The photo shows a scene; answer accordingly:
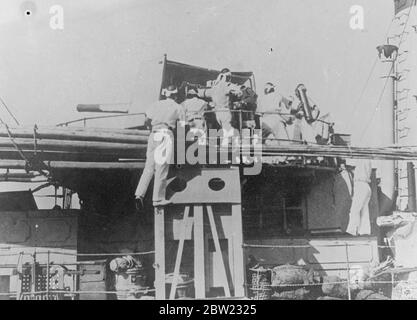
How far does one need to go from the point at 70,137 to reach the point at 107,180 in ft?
7.86

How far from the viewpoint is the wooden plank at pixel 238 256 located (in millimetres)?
8867

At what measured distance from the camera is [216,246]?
896 cm

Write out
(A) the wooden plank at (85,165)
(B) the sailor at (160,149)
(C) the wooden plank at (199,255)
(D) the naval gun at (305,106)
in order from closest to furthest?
(C) the wooden plank at (199,255) < (B) the sailor at (160,149) < (A) the wooden plank at (85,165) < (D) the naval gun at (305,106)

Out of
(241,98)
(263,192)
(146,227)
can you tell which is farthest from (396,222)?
(146,227)

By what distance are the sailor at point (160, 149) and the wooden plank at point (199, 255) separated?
630 mm

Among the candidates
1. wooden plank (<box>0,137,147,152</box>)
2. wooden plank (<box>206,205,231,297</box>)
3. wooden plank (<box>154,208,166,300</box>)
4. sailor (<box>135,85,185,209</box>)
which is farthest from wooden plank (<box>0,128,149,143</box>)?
wooden plank (<box>206,205,231,297</box>)

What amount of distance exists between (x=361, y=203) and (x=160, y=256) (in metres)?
5.85

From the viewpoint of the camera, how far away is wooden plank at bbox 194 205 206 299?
345 inches

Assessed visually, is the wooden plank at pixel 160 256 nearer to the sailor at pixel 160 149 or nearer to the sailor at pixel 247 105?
the sailor at pixel 160 149

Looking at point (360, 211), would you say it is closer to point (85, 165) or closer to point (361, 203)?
point (361, 203)

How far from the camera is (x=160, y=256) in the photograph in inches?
352

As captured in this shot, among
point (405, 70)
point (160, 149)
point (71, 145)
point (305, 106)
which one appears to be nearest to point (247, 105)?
point (305, 106)

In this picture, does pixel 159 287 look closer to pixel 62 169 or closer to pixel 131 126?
pixel 62 169

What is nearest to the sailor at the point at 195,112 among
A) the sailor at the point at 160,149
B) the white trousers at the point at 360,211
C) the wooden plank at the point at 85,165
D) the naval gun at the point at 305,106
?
the sailor at the point at 160,149
